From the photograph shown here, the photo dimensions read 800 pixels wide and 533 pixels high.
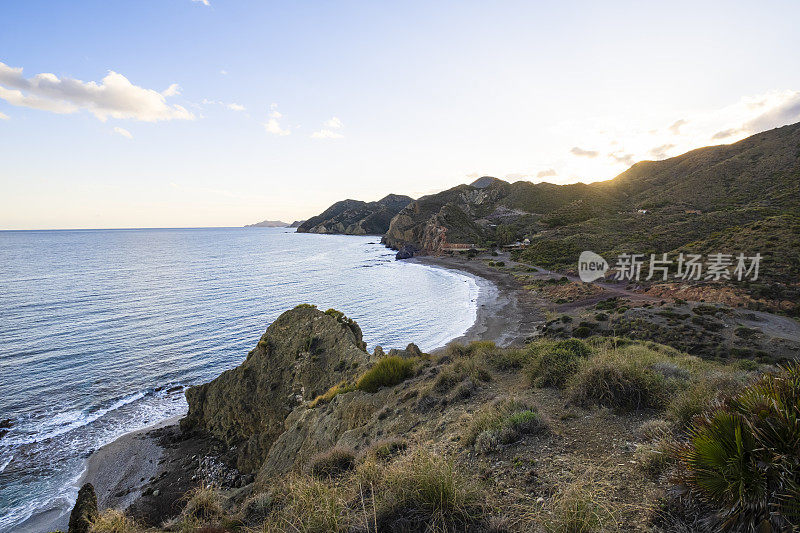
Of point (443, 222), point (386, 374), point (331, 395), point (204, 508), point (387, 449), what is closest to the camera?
point (204, 508)

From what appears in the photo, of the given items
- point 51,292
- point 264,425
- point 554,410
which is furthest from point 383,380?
point 51,292

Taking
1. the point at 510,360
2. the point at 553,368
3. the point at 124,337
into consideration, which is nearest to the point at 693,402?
the point at 553,368

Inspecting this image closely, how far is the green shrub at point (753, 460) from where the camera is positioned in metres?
2.57

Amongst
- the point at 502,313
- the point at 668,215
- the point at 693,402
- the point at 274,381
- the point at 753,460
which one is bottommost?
the point at 502,313

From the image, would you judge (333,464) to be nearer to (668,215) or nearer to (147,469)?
(147,469)

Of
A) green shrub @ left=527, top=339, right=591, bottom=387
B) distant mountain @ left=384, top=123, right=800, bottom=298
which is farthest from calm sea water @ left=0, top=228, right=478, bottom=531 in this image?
distant mountain @ left=384, top=123, right=800, bottom=298

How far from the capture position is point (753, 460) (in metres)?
2.76

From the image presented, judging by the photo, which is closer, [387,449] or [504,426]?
[504,426]

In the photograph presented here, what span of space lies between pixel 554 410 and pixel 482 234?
10278 cm

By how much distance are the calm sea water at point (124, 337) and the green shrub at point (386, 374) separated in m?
Result: 13.3

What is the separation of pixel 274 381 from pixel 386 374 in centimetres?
749

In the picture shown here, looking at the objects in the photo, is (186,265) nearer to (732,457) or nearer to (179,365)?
(179,365)

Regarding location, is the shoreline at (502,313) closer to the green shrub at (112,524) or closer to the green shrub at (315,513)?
the green shrub at (315,513)

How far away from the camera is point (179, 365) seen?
25328mm
